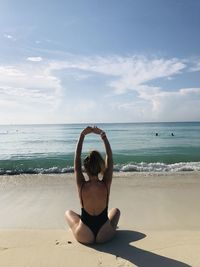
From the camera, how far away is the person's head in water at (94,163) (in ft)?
15.8

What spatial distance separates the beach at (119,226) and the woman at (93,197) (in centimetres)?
15

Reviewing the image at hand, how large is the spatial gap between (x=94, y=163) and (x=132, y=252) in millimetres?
1248

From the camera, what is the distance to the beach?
441 cm

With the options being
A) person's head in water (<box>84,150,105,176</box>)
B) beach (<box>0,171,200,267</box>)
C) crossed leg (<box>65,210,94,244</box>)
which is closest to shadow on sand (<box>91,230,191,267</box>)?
beach (<box>0,171,200,267</box>)

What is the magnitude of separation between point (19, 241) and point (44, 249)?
54 centimetres

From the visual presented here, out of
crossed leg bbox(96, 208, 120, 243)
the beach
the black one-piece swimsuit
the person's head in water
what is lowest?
the beach

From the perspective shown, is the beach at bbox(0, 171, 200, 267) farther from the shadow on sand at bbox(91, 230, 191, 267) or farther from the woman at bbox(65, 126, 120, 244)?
the woman at bbox(65, 126, 120, 244)

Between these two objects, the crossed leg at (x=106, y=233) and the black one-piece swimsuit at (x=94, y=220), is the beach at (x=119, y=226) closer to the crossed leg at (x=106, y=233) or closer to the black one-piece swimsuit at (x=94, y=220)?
the crossed leg at (x=106, y=233)

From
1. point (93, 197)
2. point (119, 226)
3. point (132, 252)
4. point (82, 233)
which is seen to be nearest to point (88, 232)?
point (82, 233)

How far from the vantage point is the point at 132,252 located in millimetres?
4641

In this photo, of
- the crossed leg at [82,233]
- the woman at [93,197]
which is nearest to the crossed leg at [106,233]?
the woman at [93,197]

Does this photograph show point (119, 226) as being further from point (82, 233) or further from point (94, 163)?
point (94, 163)

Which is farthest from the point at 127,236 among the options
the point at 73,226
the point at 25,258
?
the point at 25,258

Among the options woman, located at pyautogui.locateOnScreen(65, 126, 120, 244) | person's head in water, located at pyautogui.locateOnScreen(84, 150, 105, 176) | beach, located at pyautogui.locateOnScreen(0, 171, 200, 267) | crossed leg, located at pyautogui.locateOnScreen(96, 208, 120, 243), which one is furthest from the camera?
crossed leg, located at pyautogui.locateOnScreen(96, 208, 120, 243)
